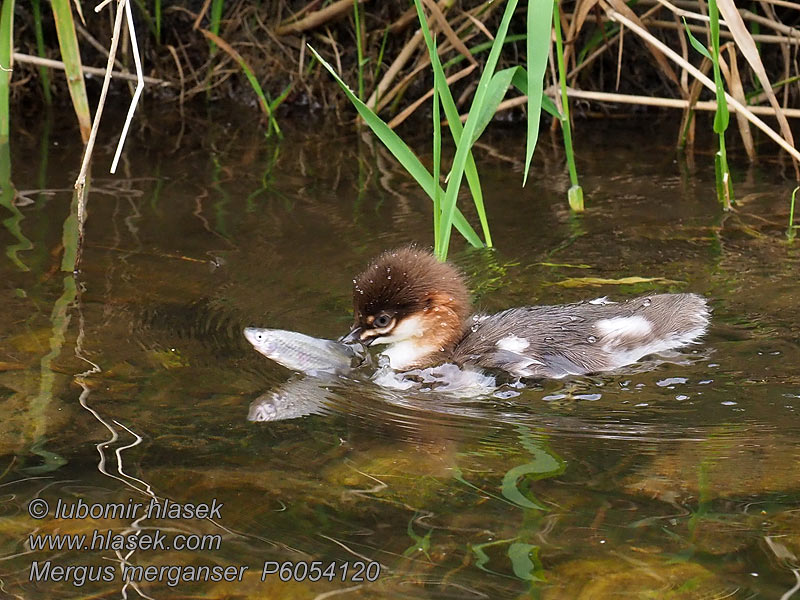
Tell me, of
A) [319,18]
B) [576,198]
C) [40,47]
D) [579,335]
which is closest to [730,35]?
[576,198]

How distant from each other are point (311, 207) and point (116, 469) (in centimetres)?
300

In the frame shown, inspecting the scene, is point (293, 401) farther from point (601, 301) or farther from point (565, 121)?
point (565, 121)

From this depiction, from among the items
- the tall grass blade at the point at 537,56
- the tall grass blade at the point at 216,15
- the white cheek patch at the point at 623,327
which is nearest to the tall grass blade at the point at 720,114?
the tall grass blade at the point at 537,56

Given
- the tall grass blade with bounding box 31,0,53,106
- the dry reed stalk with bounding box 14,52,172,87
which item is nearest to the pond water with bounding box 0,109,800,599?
the dry reed stalk with bounding box 14,52,172,87

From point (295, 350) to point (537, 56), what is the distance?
1.35m

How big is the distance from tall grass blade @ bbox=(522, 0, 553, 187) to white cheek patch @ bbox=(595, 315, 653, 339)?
71 centimetres

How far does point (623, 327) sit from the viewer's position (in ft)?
14.4

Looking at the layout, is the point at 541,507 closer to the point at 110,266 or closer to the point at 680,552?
the point at 680,552

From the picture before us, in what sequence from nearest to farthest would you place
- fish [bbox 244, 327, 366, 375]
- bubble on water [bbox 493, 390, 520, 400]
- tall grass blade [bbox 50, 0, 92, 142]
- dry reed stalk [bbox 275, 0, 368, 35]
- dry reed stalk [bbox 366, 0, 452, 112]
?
bubble on water [bbox 493, 390, 520, 400]
fish [bbox 244, 327, 366, 375]
tall grass blade [bbox 50, 0, 92, 142]
dry reed stalk [bbox 366, 0, 452, 112]
dry reed stalk [bbox 275, 0, 368, 35]

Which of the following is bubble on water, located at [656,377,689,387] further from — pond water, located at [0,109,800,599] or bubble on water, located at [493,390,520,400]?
bubble on water, located at [493,390,520,400]

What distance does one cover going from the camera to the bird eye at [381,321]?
4.33 meters

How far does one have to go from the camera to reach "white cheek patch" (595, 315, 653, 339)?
4.36 metres

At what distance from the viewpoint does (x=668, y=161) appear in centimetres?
686

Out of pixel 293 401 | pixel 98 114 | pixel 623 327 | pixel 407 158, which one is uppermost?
pixel 98 114
